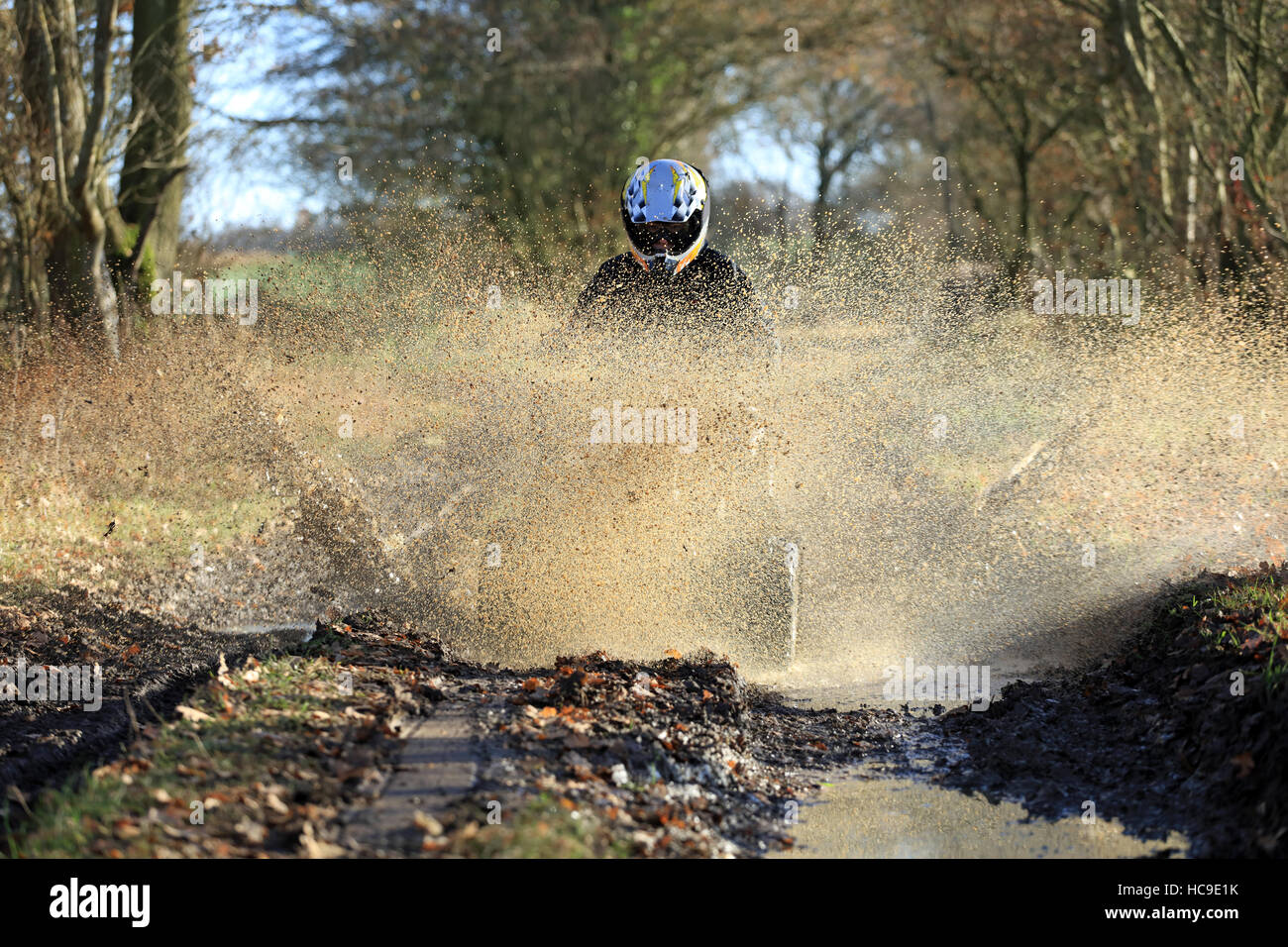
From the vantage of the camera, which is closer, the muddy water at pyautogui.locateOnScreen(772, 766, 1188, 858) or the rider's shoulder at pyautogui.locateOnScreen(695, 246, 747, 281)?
the muddy water at pyautogui.locateOnScreen(772, 766, 1188, 858)

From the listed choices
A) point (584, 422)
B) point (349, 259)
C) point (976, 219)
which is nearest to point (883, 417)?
point (584, 422)

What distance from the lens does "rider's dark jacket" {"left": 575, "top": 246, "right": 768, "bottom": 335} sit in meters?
8.48

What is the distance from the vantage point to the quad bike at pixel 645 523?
797 cm

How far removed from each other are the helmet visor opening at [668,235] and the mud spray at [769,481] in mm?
677
